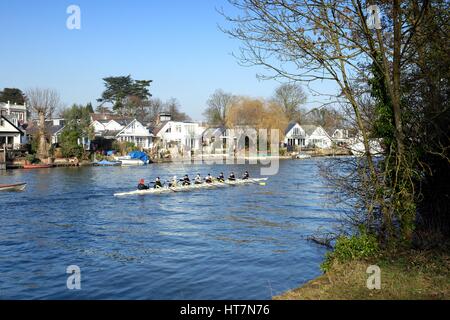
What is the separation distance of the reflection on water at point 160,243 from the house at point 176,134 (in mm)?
53468

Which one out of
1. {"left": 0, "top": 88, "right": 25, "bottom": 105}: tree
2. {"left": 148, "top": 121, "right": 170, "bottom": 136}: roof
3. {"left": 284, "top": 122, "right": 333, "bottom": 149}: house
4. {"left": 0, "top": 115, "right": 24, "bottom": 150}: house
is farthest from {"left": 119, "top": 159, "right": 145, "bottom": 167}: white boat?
{"left": 0, "top": 88, "right": 25, "bottom": 105}: tree

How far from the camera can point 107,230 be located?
2248cm

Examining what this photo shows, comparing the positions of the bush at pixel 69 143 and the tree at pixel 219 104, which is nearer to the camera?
the bush at pixel 69 143

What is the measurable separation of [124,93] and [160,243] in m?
99.3

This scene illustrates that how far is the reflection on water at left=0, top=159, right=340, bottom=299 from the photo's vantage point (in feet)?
46.6

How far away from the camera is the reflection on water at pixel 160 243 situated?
46.6 ft

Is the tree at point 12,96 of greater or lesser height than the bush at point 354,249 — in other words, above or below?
above

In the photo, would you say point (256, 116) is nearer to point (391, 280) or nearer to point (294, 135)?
point (294, 135)

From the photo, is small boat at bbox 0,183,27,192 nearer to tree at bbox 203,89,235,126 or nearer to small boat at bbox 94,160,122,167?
small boat at bbox 94,160,122,167

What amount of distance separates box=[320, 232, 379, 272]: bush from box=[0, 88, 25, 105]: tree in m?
113

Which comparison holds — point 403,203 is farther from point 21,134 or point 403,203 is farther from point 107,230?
point 21,134

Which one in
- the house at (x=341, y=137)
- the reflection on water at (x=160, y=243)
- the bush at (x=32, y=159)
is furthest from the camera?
the bush at (x=32, y=159)

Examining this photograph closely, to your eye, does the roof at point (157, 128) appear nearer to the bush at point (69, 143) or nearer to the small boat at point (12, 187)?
the bush at point (69, 143)

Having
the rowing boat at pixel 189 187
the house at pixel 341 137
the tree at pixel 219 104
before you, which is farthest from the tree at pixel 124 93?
the house at pixel 341 137
